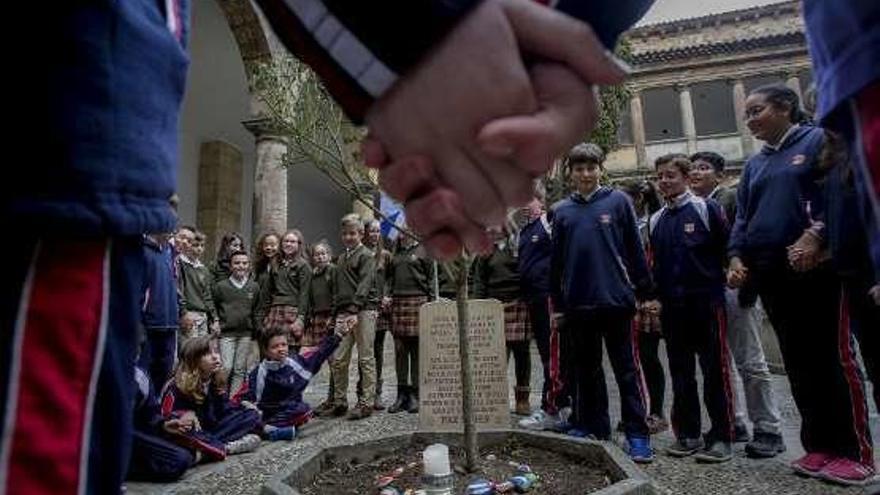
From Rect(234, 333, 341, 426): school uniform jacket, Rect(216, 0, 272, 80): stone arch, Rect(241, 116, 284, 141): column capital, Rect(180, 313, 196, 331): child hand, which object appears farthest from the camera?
Rect(241, 116, 284, 141): column capital

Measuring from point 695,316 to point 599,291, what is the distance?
0.56 metres

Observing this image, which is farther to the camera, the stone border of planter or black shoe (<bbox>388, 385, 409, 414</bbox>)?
black shoe (<bbox>388, 385, 409, 414</bbox>)

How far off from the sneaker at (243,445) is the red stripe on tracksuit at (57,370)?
406 centimetres

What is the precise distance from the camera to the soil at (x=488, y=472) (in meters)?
2.91

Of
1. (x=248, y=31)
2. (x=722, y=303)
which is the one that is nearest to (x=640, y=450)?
(x=722, y=303)

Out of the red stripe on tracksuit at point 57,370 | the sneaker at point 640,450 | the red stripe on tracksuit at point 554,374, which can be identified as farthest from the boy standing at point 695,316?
the red stripe on tracksuit at point 57,370

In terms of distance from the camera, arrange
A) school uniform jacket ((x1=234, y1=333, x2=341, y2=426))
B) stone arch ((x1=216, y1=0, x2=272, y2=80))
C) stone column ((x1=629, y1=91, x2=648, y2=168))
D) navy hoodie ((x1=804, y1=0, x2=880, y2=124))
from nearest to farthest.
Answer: navy hoodie ((x1=804, y1=0, x2=880, y2=124)) < school uniform jacket ((x1=234, y1=333, x2=341, y2=426)) < stone arch ((x1=216, y1=0, x2=272, y2=80)) < stone column ((x1=629, y1=91, x2=648, y2=168))

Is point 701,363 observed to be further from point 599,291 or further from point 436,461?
point 436,461

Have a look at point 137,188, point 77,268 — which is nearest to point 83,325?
point 77,268

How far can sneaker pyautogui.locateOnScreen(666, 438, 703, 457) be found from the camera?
370 cm

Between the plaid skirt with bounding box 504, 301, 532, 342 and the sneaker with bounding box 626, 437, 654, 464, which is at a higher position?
the plaid skirt with bounding box 504, 301, 532, 342

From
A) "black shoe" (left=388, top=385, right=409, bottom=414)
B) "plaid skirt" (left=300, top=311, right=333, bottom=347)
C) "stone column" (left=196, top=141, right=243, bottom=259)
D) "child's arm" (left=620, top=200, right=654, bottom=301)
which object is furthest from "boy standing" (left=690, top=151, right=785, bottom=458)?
"stone column" (left=196, top=141, right=243, bottom=259)

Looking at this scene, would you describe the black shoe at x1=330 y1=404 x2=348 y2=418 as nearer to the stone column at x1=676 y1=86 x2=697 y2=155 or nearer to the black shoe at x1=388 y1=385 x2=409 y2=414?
the black shoe at x1=388 y1=385 x2=409 y2=414

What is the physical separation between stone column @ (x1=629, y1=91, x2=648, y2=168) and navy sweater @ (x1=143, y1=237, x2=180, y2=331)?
950 inches
